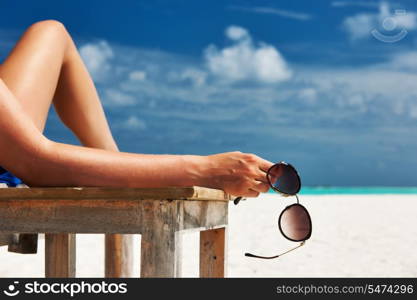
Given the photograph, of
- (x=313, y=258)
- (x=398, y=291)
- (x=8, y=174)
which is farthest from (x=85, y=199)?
(x=313, y=258)

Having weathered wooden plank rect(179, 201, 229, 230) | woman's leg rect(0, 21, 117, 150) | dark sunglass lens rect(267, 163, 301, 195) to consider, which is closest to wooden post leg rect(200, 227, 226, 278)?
weathered wooden plank rect(179, 201, 229, 230)

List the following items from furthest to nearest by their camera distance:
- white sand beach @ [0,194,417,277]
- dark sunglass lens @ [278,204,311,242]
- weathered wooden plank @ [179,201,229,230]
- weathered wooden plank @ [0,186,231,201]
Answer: white sand beach @ [0,194,417,277] < dark sunglass lens @ [278,204,311,242] < weathered wooden plank @ [179,201,229,230] < weathered wooden plank @ [0,186,231,201]

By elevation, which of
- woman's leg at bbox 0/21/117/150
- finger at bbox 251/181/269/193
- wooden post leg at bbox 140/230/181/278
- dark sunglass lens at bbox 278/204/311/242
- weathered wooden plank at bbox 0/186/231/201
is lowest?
wooden post leg at bbox 140/230/181/278

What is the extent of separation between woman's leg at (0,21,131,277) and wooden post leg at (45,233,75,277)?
436 mm

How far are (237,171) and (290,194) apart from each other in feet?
0.44

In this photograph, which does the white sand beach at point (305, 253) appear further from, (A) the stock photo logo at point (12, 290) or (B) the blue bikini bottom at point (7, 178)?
(A) the stock photo logo at point (12, 290)

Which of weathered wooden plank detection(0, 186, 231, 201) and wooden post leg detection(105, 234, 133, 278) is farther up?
weathered wooden plank detection(0, 186, 231, 201)

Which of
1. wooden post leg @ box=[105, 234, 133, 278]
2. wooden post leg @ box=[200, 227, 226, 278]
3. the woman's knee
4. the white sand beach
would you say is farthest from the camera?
the white sand beach

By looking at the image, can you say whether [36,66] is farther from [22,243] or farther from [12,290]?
[12,290]

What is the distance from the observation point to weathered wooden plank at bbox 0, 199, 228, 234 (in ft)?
3.98

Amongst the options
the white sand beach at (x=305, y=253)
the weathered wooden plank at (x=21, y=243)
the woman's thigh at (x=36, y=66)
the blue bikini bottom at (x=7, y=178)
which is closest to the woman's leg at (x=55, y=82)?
the woman's thigh at (x=36, y=66)

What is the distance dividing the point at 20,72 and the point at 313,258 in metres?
3.65

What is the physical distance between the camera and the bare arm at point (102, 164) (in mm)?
1274

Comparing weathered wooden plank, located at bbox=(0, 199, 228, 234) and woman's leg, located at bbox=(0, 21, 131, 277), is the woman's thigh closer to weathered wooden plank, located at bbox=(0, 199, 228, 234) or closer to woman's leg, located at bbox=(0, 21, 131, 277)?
woman's leg, located at bbox=(0, 21, 131, 277)
